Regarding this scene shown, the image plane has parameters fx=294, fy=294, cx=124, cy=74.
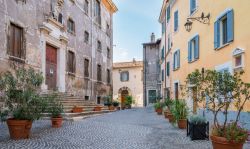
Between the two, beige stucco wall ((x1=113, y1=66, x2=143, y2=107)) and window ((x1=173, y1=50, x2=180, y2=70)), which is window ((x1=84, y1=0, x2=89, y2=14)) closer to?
window ((x1=173, y1=50, x2=180, y2=70))

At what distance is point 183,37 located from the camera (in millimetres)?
18891

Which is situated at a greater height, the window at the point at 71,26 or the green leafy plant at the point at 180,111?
the window at the point at 71,26

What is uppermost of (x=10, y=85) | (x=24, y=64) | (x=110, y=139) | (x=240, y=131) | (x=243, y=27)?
(x=243, y=27)

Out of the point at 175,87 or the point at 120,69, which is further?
the point at 120,69

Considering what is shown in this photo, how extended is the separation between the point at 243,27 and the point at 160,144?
17.0 ft

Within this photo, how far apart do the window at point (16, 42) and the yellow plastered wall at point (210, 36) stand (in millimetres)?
8780

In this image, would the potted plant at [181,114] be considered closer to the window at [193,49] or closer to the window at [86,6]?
the window at [193,49]

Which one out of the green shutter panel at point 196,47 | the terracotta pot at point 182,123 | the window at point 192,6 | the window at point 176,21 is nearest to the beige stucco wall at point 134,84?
the window at point 176,21

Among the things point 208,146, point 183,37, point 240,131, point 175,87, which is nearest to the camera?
point 240,131

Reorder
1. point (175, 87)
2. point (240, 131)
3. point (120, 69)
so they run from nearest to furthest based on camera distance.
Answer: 1. point (240, 131)
2. point (175, 87)
3. point (120, 69)

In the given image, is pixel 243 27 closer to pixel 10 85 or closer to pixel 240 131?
pixel 240 131

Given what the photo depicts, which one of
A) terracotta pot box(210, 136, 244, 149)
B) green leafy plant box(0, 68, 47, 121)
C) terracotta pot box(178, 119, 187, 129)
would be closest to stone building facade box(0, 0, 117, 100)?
green leafy plant box(0, 68, 47, 121)

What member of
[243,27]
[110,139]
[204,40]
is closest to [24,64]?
[110,139]

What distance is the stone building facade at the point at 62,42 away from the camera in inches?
527
